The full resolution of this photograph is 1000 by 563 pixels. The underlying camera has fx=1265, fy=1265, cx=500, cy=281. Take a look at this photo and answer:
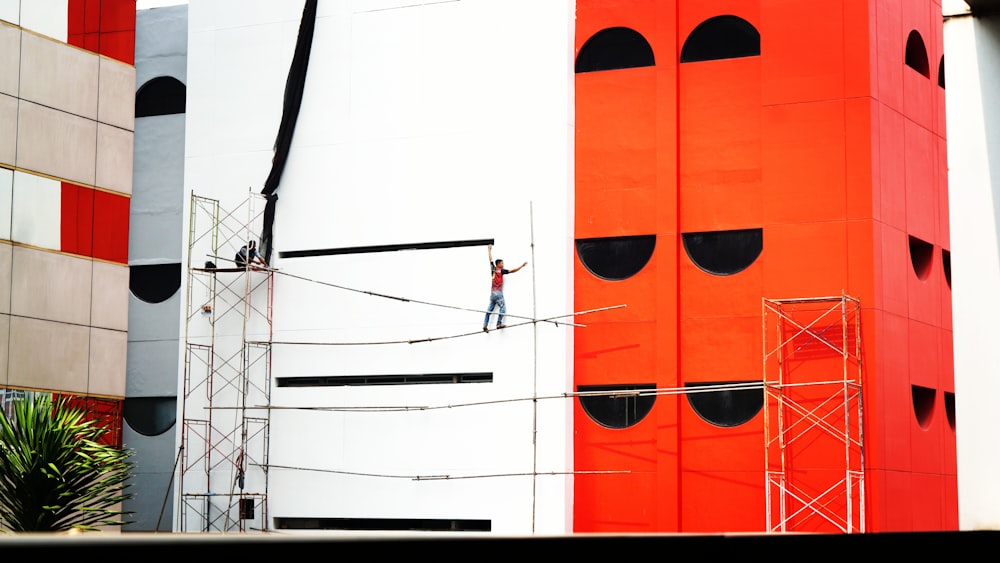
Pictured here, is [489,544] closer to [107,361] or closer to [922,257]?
[922,257]

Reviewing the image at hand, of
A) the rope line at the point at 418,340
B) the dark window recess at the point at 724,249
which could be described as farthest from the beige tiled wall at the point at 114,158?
the dark window recess at the point at 724,249

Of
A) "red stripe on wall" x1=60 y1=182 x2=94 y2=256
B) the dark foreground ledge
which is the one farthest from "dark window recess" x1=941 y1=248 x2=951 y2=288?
the dark foreground ledge

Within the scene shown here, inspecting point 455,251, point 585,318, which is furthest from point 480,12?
point 585,318

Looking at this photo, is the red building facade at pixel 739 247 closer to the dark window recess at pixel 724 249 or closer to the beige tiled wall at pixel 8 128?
the dark window recess at pixel 724 249

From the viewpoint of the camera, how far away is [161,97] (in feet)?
83.1

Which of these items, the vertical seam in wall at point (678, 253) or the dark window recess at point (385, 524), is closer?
the vertical seam in wall at point (678, 253)

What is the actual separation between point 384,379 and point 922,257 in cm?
926

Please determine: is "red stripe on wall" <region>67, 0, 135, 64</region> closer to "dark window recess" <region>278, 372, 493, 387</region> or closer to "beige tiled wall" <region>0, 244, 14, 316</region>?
"beige tiled wall" <region>0, 244, 14, 316</region>

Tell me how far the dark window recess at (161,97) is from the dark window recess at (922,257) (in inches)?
554

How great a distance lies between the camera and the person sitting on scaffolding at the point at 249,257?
22211 mm

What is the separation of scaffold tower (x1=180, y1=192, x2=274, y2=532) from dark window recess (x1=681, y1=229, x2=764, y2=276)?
7580 millimetres

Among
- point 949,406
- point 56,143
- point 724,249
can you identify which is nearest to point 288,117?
point 56,143

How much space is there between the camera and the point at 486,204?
2098 cm

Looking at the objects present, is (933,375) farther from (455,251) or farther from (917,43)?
(455,251)
